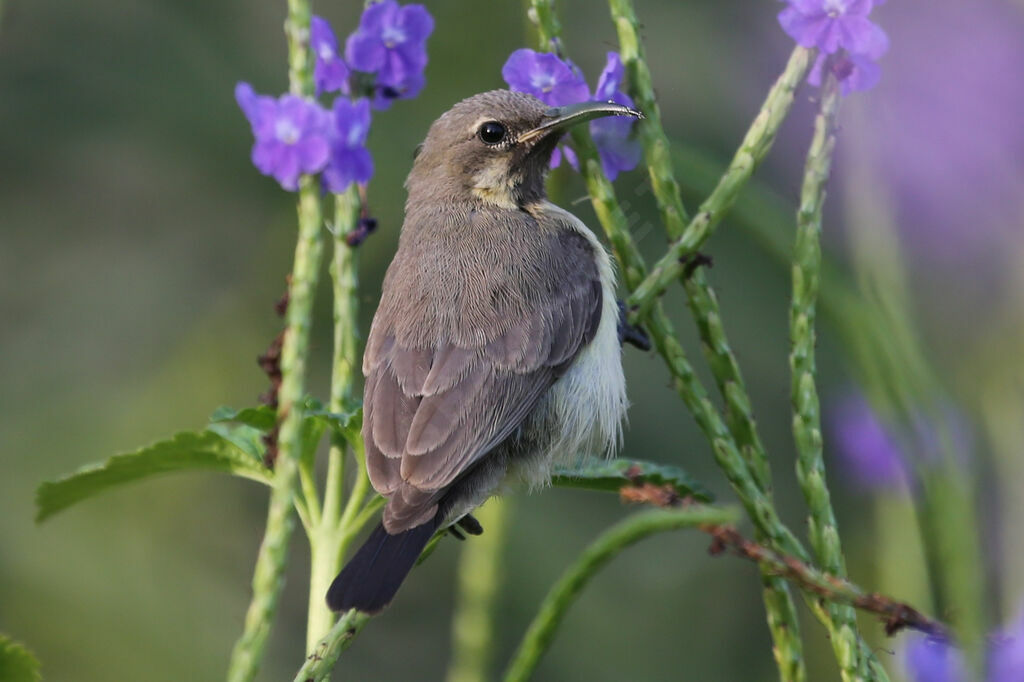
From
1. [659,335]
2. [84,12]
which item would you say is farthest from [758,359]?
[84,12]

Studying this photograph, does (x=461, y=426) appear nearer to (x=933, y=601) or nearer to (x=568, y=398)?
(x=568, y=398)

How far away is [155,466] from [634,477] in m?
0.89

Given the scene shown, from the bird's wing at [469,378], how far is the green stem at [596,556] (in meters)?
0.90

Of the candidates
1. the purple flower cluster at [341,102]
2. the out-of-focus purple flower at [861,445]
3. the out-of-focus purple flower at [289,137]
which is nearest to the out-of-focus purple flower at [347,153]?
the purple flower cluster at [341,102]

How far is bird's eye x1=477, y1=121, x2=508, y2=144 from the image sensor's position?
11.9ft

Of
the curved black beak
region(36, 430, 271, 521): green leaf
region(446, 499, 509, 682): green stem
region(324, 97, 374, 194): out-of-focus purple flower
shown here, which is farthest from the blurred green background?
region(36, 430, 271, 521): green leaf

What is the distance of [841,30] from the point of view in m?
2.41

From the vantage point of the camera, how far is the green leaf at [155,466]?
7.64 feet

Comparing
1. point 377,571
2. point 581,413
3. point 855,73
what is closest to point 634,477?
point 377,571

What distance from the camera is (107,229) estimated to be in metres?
6.52

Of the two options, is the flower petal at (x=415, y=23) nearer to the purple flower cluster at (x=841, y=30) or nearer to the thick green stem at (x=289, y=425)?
the purple flower cluster at (x=841, y=30)

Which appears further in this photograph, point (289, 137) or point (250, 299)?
point (250, 299)

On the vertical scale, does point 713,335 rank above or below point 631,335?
below

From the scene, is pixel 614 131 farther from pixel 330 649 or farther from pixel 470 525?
pixel 330 649
